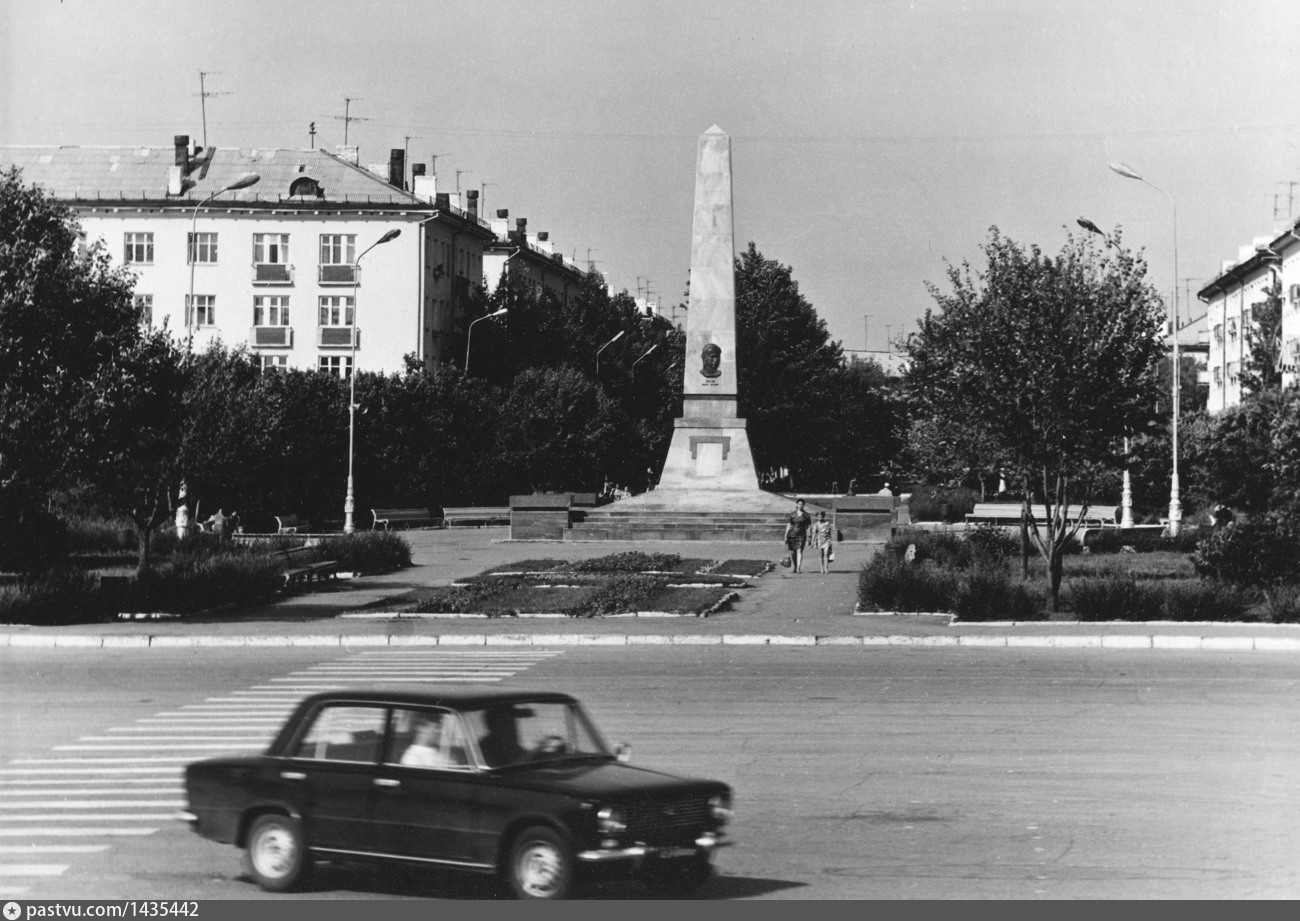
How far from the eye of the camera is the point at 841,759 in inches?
511

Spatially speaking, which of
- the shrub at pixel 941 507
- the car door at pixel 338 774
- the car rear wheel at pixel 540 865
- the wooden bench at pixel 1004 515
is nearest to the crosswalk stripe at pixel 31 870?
the car door at pixel 338 774

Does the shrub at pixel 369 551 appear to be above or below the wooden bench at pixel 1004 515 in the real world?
below

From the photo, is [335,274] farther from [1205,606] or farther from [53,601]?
[1205,606]

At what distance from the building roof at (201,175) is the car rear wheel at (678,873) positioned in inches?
2874

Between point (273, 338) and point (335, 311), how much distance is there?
304 centimetres

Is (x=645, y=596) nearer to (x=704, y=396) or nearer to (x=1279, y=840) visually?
(x=1279, y=840)

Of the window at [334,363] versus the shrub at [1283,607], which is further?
the window at [334,363]

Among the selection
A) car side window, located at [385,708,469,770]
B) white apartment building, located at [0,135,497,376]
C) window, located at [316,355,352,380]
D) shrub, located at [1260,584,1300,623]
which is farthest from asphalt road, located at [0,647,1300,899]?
white apartment building, located at [0,135,497,376]

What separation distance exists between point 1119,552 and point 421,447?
34.2 m

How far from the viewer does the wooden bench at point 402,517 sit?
191ft

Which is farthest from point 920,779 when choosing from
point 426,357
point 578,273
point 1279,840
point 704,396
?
point 578,273

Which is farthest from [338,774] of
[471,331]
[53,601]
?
[471,331]

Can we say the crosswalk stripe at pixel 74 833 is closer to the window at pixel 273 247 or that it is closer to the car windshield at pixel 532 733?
the car windshield at pixel 532 733

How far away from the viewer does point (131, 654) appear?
71.1 feet
